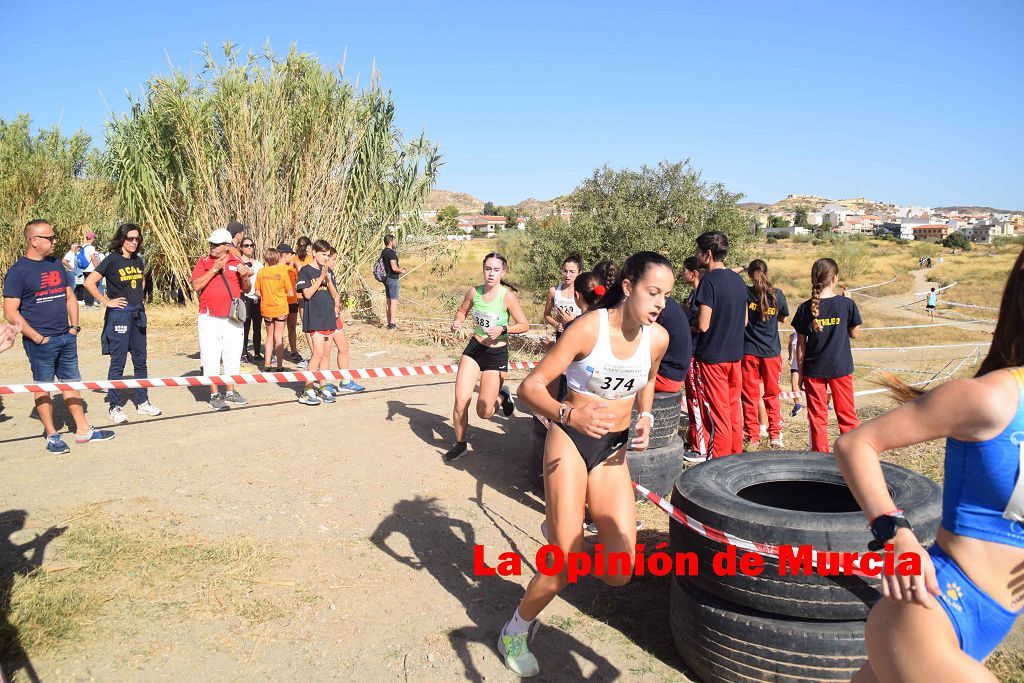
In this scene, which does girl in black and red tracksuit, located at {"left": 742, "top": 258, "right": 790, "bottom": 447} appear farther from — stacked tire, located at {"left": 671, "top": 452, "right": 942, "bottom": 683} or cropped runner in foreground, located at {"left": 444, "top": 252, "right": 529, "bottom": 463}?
stacked tire, located at {"left": 671, "top": 452, "right": 942, "bottom": 683}

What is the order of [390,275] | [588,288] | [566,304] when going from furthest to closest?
1. [390,275]
2. [566,304]
3. [588,288]

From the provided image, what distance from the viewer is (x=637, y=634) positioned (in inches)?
171

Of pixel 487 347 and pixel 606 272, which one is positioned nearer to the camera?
pixel 487 347

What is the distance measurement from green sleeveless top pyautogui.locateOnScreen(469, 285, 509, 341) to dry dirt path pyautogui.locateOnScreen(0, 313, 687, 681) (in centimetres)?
136

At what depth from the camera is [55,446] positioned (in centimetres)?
700

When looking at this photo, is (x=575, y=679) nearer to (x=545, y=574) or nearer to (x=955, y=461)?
(x=545, y=574)

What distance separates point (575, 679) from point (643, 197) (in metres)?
14.9

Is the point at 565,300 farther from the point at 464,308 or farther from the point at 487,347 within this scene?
the point at 487,347

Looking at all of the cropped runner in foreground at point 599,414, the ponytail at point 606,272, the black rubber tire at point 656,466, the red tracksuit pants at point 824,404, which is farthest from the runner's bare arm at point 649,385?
the red tracksuit pants at point 824,404

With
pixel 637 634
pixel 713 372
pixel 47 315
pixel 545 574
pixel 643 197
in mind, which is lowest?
pixel 637 634

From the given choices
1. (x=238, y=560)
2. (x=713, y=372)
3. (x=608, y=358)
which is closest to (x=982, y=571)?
(x=608, y=358)

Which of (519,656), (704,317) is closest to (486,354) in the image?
(704,317)

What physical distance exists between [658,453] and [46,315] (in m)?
5.81

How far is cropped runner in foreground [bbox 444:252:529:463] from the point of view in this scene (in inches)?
272
